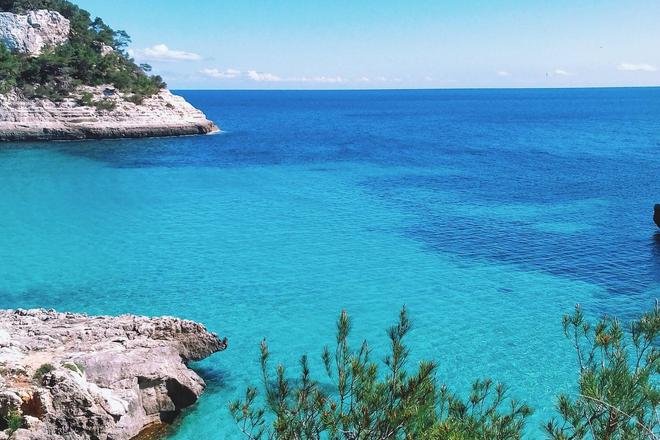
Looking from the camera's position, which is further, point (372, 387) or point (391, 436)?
point (372, 387)

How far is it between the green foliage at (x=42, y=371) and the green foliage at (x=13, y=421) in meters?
1.01

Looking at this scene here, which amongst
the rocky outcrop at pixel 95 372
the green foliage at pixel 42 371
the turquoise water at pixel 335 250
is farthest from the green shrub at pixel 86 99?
the green foliage at pixel 42 371

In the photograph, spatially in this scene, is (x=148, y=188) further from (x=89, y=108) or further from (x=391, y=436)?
(x=391, y=436)

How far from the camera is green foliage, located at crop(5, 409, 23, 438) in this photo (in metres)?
11.4

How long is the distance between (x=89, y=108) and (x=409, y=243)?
50578mm

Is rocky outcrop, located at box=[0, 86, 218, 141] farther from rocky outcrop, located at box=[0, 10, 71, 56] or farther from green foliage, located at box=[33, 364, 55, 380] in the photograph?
green foliage, located at box=[33, 364, 55, 380]

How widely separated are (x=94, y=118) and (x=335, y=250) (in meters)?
48.6

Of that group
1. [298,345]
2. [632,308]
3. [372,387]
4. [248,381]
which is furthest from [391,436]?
[632,308]

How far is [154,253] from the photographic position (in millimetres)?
27859

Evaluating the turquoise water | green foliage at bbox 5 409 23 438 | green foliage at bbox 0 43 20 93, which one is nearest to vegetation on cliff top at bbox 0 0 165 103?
green foliage at bbox 0 43 20 93

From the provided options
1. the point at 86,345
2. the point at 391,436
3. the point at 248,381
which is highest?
the point at 391,436

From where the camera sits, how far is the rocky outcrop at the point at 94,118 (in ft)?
206

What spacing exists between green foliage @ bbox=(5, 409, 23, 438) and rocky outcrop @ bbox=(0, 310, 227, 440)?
3.4 inches

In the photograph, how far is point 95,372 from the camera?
13.8 meters
